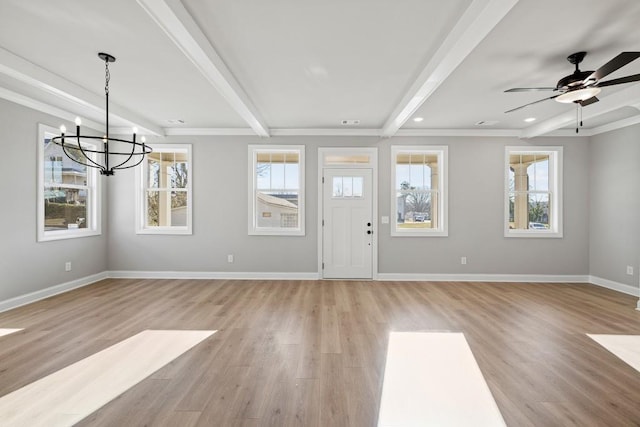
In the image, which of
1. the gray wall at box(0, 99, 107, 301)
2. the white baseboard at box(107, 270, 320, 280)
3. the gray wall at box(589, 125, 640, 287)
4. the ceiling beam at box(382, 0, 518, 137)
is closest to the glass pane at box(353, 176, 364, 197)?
the white baseboard at box(107, 270, 320, 280)

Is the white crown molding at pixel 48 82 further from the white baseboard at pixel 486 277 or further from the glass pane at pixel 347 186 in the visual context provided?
the white baseboard at pixel 486 277

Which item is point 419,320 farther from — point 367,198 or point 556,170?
point 556,170

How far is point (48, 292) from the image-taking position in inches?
178

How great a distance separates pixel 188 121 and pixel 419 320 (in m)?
4.67

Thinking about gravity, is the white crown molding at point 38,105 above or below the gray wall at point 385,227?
above

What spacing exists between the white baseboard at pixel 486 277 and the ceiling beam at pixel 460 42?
3099 mm

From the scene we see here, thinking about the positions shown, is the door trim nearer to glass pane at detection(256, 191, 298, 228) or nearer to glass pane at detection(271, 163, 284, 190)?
glass pane at detection(256, 191, 298, 228)

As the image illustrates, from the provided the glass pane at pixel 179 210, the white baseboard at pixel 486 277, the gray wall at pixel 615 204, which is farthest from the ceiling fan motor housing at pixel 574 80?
the glass pane at pixel 179 210

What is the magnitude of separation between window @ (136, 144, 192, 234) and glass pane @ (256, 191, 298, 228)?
4.51 feet

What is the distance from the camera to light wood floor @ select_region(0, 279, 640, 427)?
6.54 feet

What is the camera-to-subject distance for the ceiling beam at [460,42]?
204cm

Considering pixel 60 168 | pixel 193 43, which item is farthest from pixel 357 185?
pixel 60 168

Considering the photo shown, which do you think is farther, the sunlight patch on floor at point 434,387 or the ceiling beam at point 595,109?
the ceiling beam at point 595,109

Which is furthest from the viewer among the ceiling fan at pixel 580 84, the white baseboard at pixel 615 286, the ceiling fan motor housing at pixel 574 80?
the white baseboard at pixel 615 286
